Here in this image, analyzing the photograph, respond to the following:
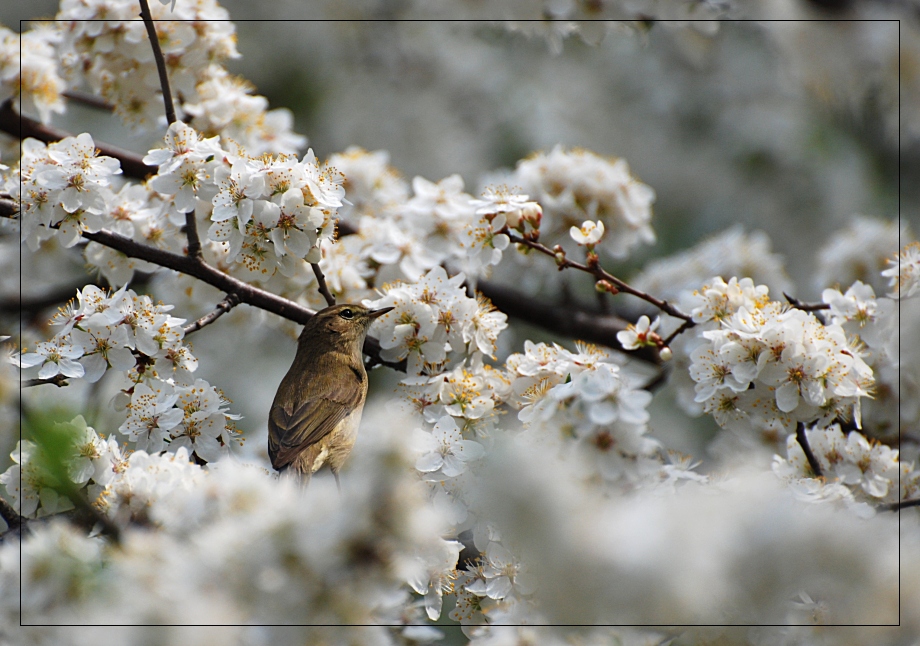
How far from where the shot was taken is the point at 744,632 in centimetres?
122

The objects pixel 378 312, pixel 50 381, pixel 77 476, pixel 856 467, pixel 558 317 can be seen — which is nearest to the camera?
pixel 77 476

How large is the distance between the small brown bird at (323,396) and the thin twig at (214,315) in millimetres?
231

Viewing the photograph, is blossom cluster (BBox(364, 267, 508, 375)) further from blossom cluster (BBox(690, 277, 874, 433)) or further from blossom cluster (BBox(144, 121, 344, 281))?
blossom cluster (BBox(690, 277, 874, 433))

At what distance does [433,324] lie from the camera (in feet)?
6.32

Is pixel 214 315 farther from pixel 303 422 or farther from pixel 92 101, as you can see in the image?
pixel 92 101

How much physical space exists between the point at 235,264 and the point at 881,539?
5.17ft

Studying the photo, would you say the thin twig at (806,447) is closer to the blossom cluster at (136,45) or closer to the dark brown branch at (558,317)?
the dark brown branch at (558,317)

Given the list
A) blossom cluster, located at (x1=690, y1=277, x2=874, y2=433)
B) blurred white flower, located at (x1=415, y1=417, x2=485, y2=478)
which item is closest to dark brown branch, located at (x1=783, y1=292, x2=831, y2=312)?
blossom cluster, located at (x1=690, y1=277, x2=874, y2=433)

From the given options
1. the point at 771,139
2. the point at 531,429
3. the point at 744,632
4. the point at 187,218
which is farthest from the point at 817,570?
the point at 771,139

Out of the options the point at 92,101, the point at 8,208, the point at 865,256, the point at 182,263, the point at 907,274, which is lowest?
the point at 865,256

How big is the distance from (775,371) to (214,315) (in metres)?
1.20

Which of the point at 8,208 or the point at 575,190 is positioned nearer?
the point at 8,208

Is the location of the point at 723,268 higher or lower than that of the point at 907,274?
lower

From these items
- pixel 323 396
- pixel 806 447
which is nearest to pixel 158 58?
pixel 323 396
